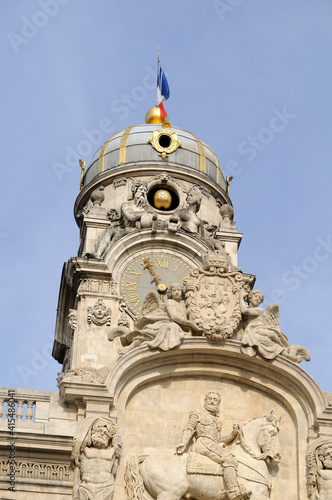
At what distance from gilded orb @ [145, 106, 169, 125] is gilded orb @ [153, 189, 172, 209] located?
5928 millimetres

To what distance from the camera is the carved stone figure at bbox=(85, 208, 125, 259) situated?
145 feet

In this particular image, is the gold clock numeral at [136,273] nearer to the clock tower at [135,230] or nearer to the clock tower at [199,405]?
the clock tower at [135,230]

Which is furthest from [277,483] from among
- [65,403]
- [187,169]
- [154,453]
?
[187,169]

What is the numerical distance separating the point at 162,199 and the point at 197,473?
21869 millimetres

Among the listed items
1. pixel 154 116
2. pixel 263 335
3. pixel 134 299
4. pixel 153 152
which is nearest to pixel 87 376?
pixel 263 335

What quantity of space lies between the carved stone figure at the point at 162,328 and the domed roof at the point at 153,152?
67.4ft

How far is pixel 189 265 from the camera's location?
4488 centimetres

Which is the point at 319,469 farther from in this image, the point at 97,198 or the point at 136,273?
the point at 97,198

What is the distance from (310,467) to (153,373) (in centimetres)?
364

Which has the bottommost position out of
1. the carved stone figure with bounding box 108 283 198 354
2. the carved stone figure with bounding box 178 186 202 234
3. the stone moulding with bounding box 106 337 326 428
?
the stone moulding with bounding box 106 337 326 428

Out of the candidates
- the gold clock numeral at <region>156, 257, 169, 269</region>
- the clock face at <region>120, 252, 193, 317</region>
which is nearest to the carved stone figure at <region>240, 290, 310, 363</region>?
the clock face at <region>120, 252, 193, 317</region>

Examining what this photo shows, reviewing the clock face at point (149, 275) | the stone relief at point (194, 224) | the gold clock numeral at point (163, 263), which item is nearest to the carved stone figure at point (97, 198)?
the stone relief at point (194, 224)

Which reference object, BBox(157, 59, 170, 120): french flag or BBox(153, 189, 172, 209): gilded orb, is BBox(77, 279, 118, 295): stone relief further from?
BBox(157, 59, 170, 120): french flag

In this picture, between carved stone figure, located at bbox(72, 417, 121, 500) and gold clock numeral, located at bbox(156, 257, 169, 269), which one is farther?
gold clock numeral, located at bbox(156, 257, 169, 269)
